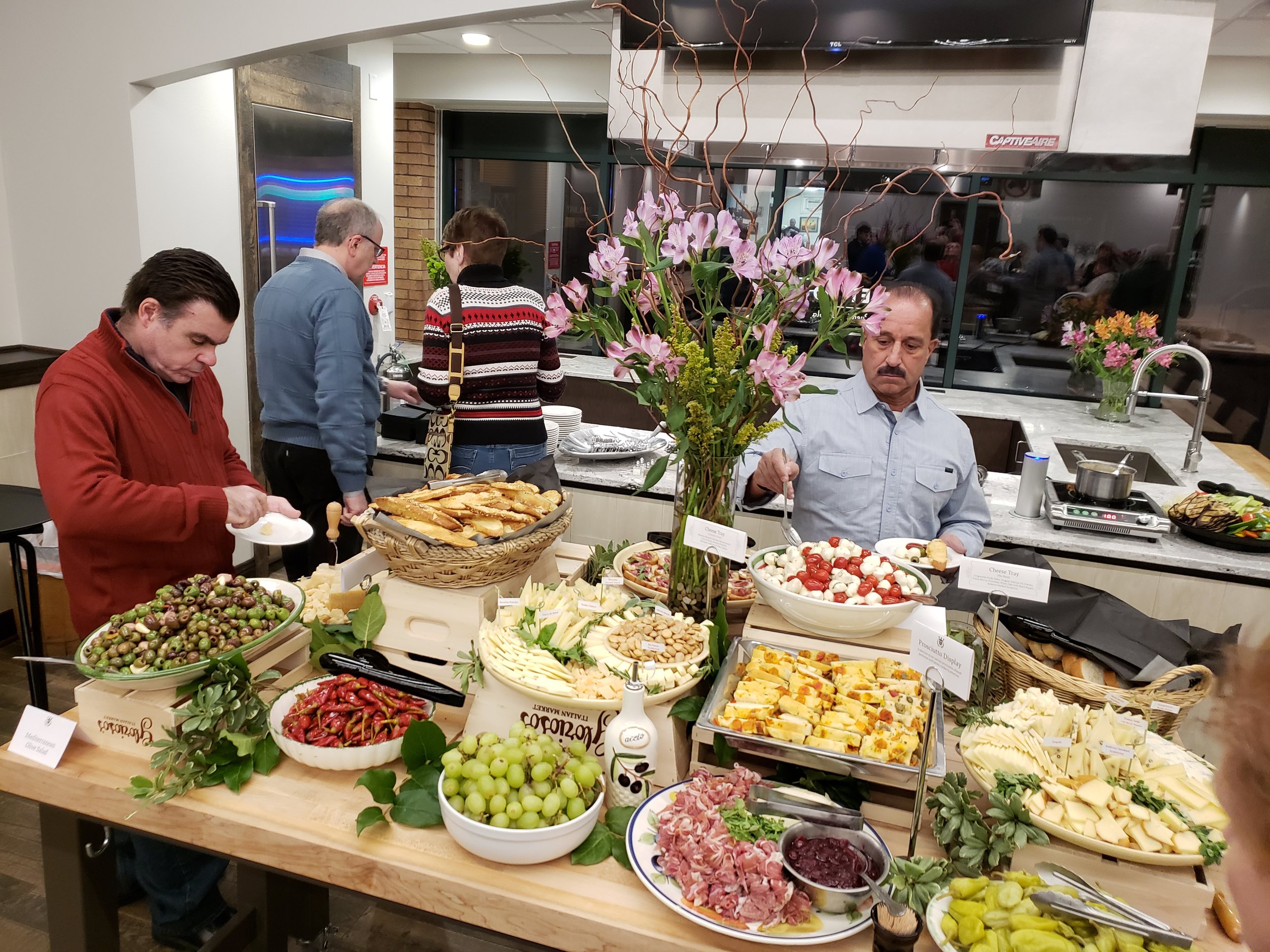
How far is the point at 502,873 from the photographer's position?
139 cm

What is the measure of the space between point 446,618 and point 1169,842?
1332 mm

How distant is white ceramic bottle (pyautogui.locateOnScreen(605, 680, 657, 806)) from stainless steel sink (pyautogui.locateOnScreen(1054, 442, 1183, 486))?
12.1 ft

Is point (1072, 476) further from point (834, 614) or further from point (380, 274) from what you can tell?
point (380, 274)

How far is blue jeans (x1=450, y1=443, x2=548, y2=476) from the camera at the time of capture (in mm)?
3221

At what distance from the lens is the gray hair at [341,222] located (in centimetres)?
325

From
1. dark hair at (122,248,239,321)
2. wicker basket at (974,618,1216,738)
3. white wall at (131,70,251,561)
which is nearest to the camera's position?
wicker basket at (974,618,1216,738)

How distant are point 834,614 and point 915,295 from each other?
128cm

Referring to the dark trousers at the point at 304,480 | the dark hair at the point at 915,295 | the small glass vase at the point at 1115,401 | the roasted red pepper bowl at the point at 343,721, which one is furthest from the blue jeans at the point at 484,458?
the small glass vase at the point at 1115,401

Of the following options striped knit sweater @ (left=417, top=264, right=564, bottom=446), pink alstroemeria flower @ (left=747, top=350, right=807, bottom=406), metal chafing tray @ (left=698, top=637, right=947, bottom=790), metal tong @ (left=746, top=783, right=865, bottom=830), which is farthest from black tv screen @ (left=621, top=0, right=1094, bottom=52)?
metal tong @ (left=746, top=783, right=865, bottom=830)

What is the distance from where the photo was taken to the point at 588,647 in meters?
1.72

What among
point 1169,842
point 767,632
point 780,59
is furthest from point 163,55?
point 1169,842

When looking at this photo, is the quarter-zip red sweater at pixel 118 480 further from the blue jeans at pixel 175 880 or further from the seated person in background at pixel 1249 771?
the seated person in background at pixel 1249 771

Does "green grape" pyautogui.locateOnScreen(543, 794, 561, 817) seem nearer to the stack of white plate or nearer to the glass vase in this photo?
the glass vase

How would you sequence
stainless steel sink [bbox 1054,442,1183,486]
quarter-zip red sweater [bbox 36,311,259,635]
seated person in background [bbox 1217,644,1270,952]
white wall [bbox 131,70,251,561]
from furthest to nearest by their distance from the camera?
stainless steel sink [bbox 1054,442,1183,486], white wall [bbox 131,70,251,561], quarter-zip red sweater [bbox 36,311,259,635], seated person in background [bbox 1217,644,1270,952]
